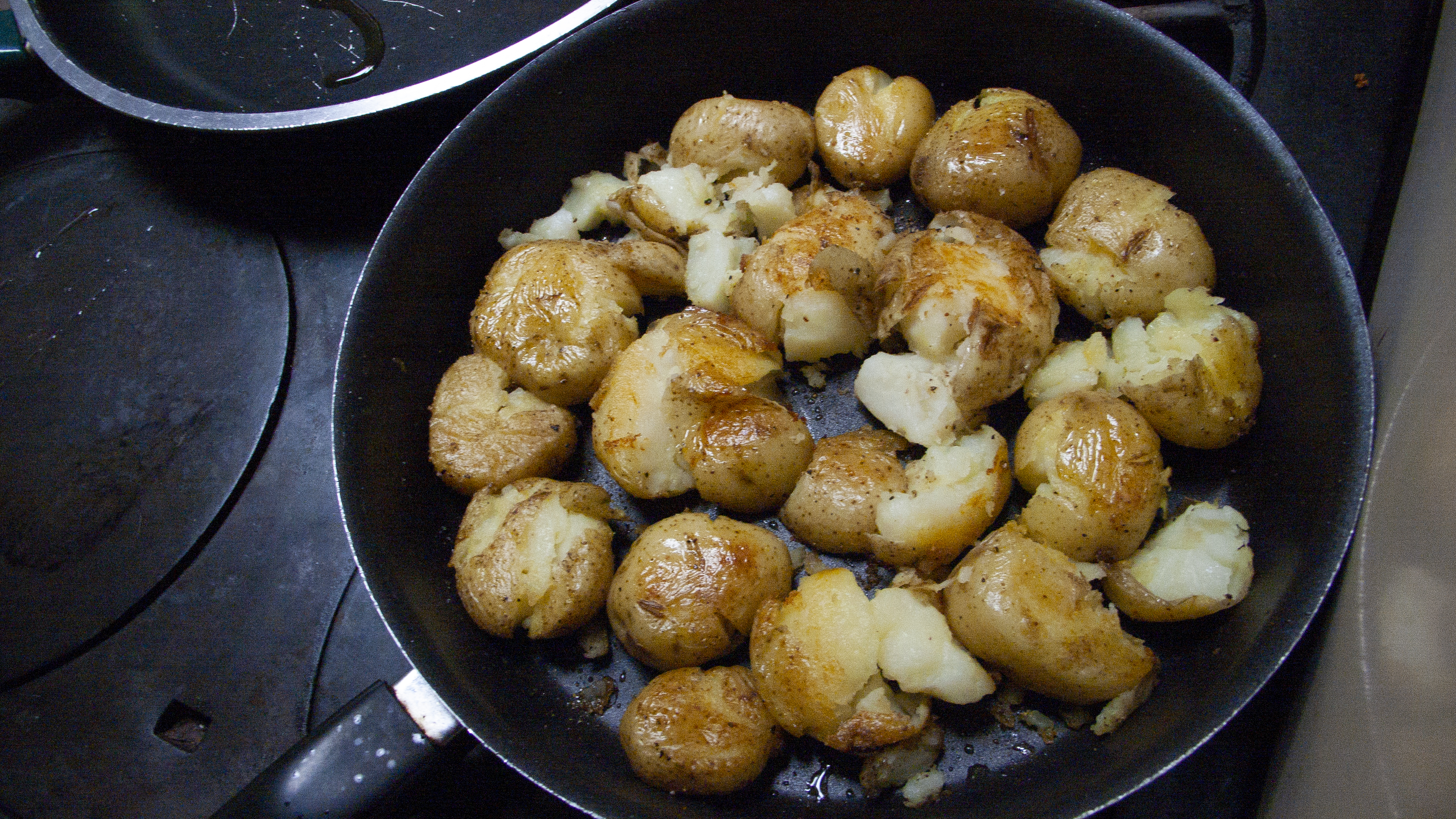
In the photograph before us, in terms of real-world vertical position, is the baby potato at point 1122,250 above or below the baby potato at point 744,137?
below

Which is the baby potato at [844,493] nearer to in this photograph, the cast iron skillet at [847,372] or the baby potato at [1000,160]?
the cast iron skillet at [847,372]

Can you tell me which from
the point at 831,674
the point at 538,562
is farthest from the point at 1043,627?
the point at 538,562

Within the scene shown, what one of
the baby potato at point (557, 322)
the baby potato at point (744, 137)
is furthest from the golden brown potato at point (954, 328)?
the baby potato at point (557, 322)

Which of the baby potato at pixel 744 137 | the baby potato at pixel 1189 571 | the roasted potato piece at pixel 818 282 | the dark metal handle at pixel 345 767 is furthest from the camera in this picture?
the baby potato at pixel 744 137

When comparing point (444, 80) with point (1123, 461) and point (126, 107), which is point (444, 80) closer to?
point (126, 107)

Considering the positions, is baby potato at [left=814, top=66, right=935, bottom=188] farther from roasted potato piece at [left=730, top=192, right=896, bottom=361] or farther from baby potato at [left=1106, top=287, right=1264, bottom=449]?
baby potato at [left=1106, top=287, right=1264, bottom=449]

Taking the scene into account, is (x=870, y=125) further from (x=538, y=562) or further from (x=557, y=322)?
(x=538, y=562)
